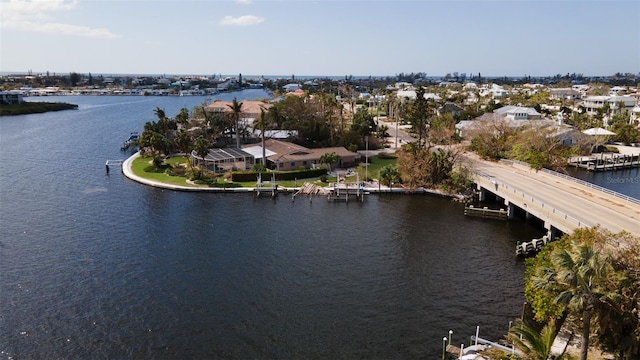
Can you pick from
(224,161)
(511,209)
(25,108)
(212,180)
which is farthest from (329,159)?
(25,108)

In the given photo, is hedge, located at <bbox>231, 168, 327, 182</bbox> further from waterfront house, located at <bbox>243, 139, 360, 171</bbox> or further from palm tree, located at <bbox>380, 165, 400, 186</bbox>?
palm tree, located at <bbox>380, 165, 400, 186</bbox>

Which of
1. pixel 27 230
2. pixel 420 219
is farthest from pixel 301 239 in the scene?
pixel 27 230

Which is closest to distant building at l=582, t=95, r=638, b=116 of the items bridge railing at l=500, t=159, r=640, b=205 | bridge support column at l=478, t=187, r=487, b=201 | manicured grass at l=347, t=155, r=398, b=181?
bridge railing at l=500, t=159, r=640, b=205

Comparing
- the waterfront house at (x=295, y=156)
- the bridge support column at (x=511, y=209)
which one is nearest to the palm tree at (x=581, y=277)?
the bridge support column at (x=511, y=209)

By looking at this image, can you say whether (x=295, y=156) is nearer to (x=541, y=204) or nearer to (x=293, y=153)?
(x=293, y=153)

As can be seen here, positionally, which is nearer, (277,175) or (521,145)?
(277,175)

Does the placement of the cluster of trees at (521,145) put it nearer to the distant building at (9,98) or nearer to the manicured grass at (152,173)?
the manicured grass at (152,173)
